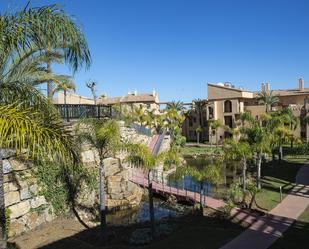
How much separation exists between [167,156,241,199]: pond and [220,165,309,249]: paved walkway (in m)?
4.68

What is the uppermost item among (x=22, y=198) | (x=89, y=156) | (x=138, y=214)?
(x=89, y=156)

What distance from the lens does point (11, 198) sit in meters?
14.0

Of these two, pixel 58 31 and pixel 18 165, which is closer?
pixel 58 31

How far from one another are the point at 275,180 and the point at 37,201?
1670 centimetres

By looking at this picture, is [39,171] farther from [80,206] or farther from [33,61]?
[33,61]

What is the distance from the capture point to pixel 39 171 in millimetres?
15594

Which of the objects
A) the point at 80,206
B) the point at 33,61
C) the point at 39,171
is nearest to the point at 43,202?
the point at 39,171

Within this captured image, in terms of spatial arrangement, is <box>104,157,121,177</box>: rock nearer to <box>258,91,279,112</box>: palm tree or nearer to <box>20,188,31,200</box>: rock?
<box>20,188,31,200</box>: rock

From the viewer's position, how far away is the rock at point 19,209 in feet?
46.0

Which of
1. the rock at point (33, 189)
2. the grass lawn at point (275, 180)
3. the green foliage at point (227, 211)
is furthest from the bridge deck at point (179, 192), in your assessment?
the rock at point (33, 189)

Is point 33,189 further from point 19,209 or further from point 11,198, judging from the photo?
point 11,198

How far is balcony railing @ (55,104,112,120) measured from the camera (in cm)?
1872

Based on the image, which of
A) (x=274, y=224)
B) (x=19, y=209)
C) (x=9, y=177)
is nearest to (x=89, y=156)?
(x=19, y=209)

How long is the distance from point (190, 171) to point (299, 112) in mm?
36945
